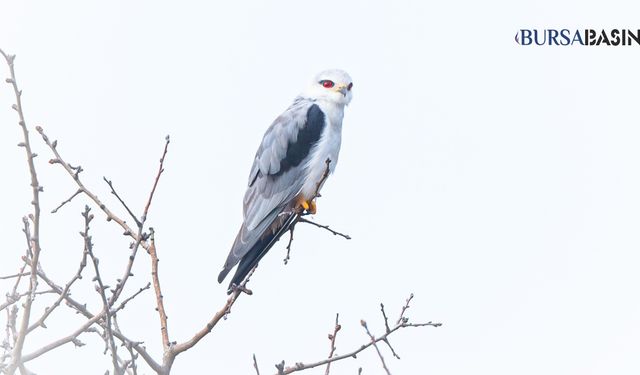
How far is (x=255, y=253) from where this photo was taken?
19.1 ft

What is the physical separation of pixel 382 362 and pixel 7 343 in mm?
1393

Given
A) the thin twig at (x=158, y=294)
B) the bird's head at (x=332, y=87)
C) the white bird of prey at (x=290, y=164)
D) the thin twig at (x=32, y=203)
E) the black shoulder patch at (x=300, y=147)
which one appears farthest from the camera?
the bird's head at (x=332, y=87)

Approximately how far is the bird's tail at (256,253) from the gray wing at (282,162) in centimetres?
34

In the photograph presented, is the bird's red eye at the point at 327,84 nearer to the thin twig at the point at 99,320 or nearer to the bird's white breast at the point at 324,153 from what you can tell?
the bird's white breast at the point at 324,153

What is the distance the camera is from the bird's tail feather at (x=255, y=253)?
563 centimetres

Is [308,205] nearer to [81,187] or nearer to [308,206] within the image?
[308,206]

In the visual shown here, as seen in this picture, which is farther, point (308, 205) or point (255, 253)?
point (308, 205)

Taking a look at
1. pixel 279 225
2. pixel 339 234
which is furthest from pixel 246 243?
pixel 339 234

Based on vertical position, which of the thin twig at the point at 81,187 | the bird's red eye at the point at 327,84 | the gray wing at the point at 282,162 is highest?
the bird's red eye at the point at 327,84

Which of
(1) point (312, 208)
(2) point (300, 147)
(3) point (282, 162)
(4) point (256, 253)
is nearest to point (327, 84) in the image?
(2) point (300, 147)

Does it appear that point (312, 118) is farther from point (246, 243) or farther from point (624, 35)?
point (624, 35)

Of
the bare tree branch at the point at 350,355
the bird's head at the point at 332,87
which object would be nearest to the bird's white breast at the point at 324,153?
the bird's head at the point at 332,87

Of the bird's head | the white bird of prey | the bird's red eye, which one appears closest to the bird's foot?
the white bird of prey

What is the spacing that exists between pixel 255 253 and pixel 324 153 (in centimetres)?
100
